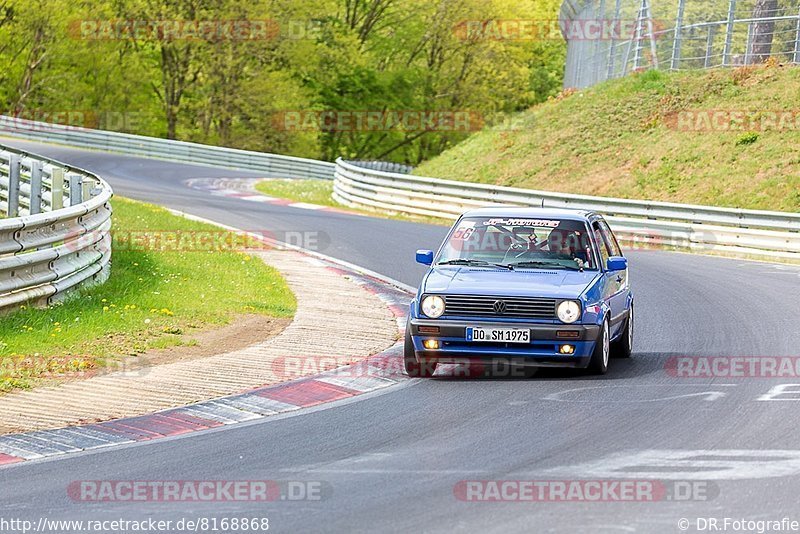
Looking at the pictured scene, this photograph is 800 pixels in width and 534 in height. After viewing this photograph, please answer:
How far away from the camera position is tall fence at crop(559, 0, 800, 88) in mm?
34188

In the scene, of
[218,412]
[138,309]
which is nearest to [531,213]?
[218,412]

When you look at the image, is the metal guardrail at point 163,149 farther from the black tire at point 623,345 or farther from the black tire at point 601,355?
the black tire at point 601,355

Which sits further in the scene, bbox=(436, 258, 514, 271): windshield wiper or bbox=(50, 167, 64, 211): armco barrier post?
bbox=(50, 167, 64, 211): armco barrier post


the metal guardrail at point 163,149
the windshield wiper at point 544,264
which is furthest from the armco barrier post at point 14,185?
the metal guardrail at point 163,149

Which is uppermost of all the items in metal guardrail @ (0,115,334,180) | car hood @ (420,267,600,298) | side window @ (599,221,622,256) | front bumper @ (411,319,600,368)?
side window @ (599,221,622,256)

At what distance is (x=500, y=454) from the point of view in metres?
7.91

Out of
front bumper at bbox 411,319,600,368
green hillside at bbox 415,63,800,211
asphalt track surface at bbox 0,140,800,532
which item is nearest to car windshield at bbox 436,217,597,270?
front bumper at bbox 411,319,600,368

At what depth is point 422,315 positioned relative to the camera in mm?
10930

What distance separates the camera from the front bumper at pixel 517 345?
10.7 metres

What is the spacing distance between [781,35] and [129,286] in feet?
84.2

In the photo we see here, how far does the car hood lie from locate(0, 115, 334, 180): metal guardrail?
37.3 m

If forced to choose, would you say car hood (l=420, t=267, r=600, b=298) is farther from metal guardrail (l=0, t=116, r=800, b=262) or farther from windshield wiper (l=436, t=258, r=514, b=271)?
metal guardrail (l=0, t=116, r=800, b=262)

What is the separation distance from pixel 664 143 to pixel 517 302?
2466 cm

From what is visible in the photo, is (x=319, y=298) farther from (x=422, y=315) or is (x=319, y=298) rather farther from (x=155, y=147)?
(x=155, y=147)
